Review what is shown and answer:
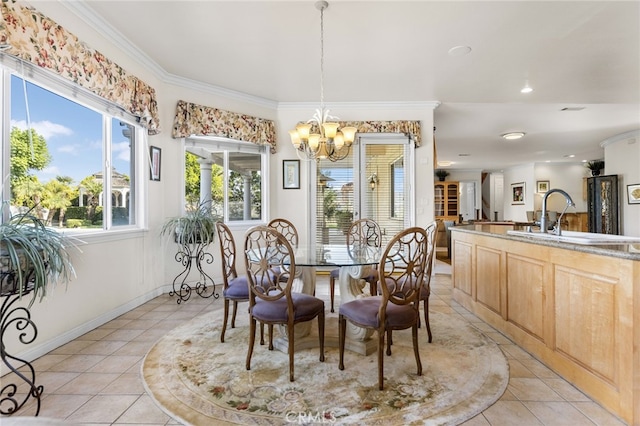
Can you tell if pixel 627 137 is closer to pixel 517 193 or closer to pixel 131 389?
pixel 517 193

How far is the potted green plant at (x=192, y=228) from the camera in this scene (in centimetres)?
357

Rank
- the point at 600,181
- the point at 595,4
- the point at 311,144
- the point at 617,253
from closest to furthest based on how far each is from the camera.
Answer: the point at 617,253, the point at 595,4, the point at 311,144, the point at 600,181

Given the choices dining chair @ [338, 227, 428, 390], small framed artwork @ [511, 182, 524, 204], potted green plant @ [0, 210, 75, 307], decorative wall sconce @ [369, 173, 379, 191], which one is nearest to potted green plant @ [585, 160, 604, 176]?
small framed artwork @ [511, 182, 524, 204]

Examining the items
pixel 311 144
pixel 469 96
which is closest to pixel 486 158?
pixel 469 96

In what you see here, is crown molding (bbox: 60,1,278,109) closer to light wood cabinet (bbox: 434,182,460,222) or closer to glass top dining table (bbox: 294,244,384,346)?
glass top dining table (bbox: 294,244,384,346)

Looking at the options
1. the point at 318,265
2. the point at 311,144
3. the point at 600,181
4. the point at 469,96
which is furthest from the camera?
the point at 600,181

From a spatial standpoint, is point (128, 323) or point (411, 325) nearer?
point (411, 325)

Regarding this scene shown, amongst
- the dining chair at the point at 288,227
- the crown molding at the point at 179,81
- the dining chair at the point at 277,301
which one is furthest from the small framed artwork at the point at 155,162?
the dining chair at the point at 277,301

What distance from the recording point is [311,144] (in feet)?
8.62

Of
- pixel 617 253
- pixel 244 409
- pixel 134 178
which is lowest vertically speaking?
pixel 244 409

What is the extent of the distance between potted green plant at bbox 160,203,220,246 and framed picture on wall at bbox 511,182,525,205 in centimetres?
1077

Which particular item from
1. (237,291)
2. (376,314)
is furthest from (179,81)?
(376,314)

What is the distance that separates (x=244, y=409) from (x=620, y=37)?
436 centimetres

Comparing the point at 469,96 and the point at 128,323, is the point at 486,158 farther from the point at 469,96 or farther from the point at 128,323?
the point at 128,323
